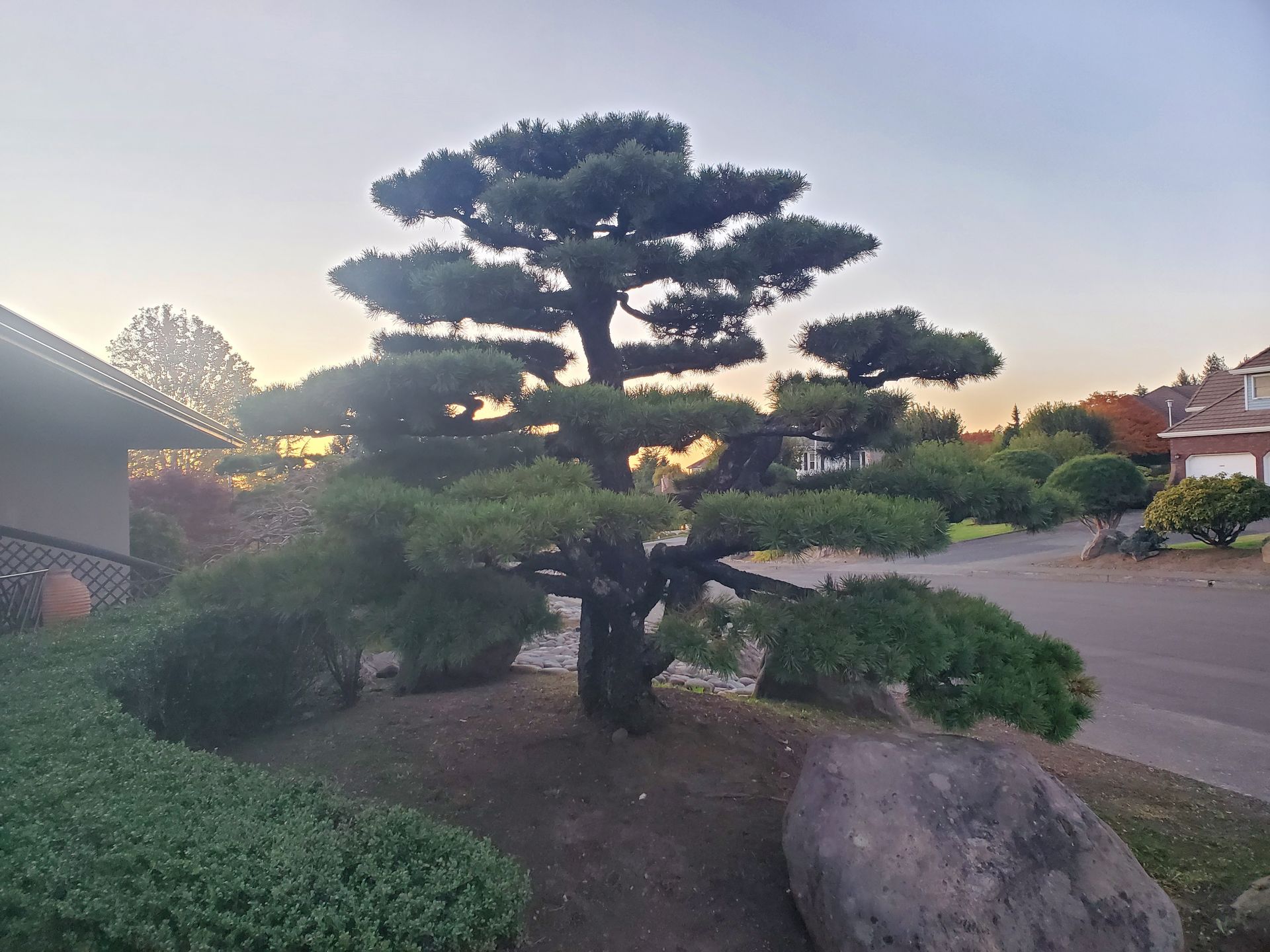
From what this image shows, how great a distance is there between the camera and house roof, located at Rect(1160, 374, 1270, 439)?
22.2m

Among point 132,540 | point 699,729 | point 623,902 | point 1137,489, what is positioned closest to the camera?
point 623,902

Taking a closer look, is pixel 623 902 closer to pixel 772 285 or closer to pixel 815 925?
pixel 815 925

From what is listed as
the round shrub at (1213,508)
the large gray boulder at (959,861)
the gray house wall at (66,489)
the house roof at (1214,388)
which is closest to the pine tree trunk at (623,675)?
the large gray boulder at (959,861)

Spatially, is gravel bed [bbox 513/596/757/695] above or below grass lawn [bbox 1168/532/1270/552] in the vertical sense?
below

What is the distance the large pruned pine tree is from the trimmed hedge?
1.06 meters

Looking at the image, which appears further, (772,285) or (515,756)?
(772,285)

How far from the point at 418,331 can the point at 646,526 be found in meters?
2.84

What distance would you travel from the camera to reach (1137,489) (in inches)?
633

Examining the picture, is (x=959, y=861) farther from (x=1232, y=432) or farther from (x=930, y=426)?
(x=1232, y=432)

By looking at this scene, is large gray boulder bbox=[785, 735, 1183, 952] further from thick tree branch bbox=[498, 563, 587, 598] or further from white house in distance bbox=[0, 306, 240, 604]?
white house in distance bbox=[0, 306, 240, 604]

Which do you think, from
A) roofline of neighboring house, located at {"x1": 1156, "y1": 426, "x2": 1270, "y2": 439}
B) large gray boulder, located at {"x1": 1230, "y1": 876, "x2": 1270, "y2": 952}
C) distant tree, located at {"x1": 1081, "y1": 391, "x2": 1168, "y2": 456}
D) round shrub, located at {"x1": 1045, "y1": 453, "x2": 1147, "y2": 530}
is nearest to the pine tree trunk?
large gray boulder, located at {"x1": 1230, "y1": 876, "x2": 1270, "y2": 952}

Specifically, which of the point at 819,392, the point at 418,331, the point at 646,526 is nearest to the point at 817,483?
the point at 819,392

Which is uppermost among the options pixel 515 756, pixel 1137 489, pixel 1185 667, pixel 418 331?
pixel 418 331

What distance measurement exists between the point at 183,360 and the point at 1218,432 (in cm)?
3228
